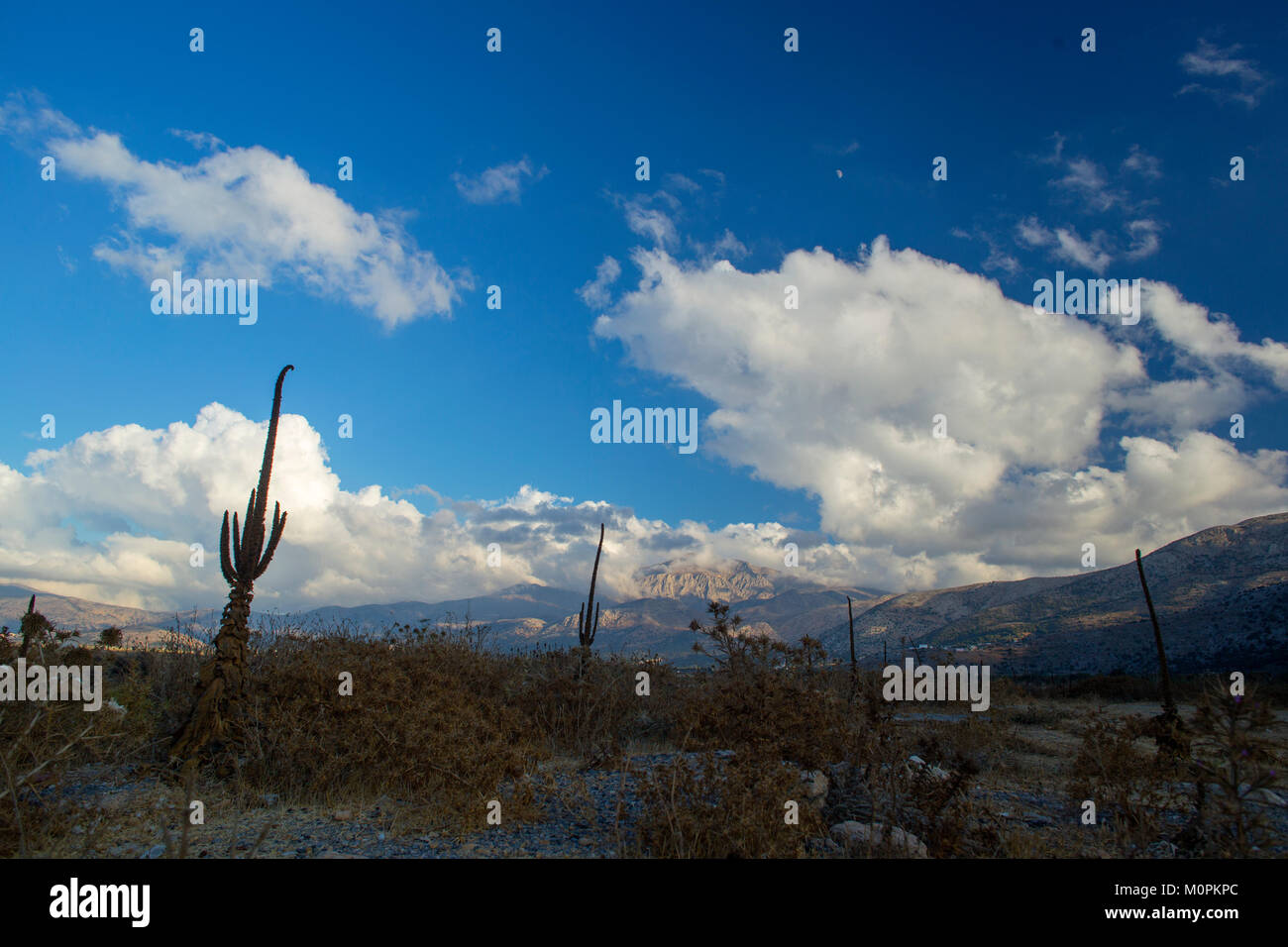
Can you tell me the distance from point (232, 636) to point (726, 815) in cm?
686

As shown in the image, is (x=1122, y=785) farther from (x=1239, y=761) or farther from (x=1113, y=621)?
(x=1113, y=621)

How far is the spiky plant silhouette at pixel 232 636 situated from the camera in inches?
327

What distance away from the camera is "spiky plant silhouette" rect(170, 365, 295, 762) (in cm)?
831

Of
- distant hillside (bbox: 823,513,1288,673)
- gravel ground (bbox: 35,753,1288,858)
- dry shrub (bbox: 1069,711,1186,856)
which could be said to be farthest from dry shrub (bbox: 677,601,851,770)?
distant hillside (bbox: 823,513,1288,673)

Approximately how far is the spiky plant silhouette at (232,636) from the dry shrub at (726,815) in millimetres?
5864

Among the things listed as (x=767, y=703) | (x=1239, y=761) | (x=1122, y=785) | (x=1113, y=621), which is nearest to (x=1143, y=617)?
(x=1113, y=621)

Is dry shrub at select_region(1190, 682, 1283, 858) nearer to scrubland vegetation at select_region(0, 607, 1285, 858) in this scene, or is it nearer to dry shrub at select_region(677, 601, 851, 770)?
scrubland vegetation at select_region(0, 607, 1285, 858)

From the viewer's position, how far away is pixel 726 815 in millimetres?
5668

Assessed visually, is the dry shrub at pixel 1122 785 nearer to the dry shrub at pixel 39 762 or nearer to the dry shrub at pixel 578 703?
the dry shrub at pixel 578 703

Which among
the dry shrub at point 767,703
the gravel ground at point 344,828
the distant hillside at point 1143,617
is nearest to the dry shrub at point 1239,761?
the gravel ground at point 344,828
